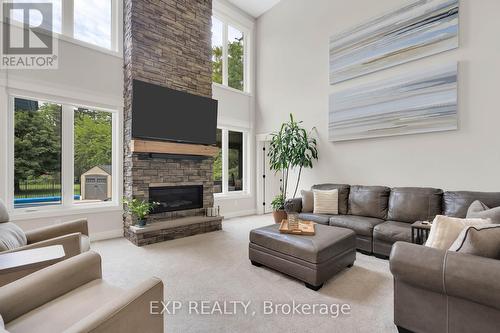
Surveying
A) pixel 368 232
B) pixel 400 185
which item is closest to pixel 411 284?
pixel 368 232

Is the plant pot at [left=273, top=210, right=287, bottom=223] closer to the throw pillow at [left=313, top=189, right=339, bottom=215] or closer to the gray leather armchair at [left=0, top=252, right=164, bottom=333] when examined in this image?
the throw pillow at [left=313, top=189, right=339, bottom=215]

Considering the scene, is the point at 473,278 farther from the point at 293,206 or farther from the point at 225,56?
the point at 225,56

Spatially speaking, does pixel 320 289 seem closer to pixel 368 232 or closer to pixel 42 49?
pixel 368 232

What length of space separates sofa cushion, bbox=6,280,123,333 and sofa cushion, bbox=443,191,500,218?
3.88 m

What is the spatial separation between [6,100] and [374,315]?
5030 millimetres

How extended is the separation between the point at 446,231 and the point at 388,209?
85.0 inches

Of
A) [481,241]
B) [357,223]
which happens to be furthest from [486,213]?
[357,223]

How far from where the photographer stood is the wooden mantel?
→ 405 cm

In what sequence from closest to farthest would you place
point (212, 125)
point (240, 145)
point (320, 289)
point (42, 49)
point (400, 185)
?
point (320, 289), point (42, 49), point (400, 185), point (212, 125), point (240, 145)

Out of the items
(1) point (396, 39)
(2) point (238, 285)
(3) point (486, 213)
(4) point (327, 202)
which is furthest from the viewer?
(4) point (327, 202)

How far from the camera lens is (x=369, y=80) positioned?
441 cm

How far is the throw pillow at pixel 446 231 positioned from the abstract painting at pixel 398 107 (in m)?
2.41

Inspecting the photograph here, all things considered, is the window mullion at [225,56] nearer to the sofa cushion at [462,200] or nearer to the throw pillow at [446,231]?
the sofa cushion at [462,200]

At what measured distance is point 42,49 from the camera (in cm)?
364
